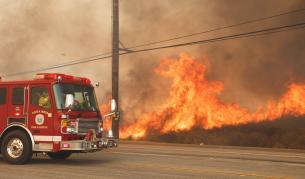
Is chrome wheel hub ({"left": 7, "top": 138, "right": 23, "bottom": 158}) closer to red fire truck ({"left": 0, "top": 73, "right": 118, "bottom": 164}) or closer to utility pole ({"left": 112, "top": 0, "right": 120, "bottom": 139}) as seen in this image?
red fire truck ({"left": 0, "top": 73, "right": 118, "bottom": 164})

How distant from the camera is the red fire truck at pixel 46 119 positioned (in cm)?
1264

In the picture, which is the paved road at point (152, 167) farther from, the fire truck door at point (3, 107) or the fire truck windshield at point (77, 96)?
the fire truck windshield at point (77, 96)

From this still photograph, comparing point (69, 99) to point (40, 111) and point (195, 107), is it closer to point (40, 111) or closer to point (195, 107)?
point (40, 111)

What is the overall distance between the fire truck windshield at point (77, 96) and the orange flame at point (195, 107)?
13.2 meters

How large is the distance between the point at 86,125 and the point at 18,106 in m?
1.80

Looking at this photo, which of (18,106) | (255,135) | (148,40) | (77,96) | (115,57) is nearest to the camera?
(18,106)

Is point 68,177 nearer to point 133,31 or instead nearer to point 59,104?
point 59,104

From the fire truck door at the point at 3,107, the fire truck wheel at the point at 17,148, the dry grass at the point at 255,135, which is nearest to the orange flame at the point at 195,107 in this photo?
the dry grass at the point at 255,135

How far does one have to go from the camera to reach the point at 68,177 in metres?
10.8

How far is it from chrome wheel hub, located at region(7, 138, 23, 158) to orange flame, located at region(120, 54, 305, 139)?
568 inches

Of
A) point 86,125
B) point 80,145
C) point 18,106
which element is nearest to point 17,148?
point 18,106

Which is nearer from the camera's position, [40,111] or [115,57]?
[40,111]

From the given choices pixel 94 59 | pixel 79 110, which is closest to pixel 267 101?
pixel 94 59

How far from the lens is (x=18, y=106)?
1314cm
